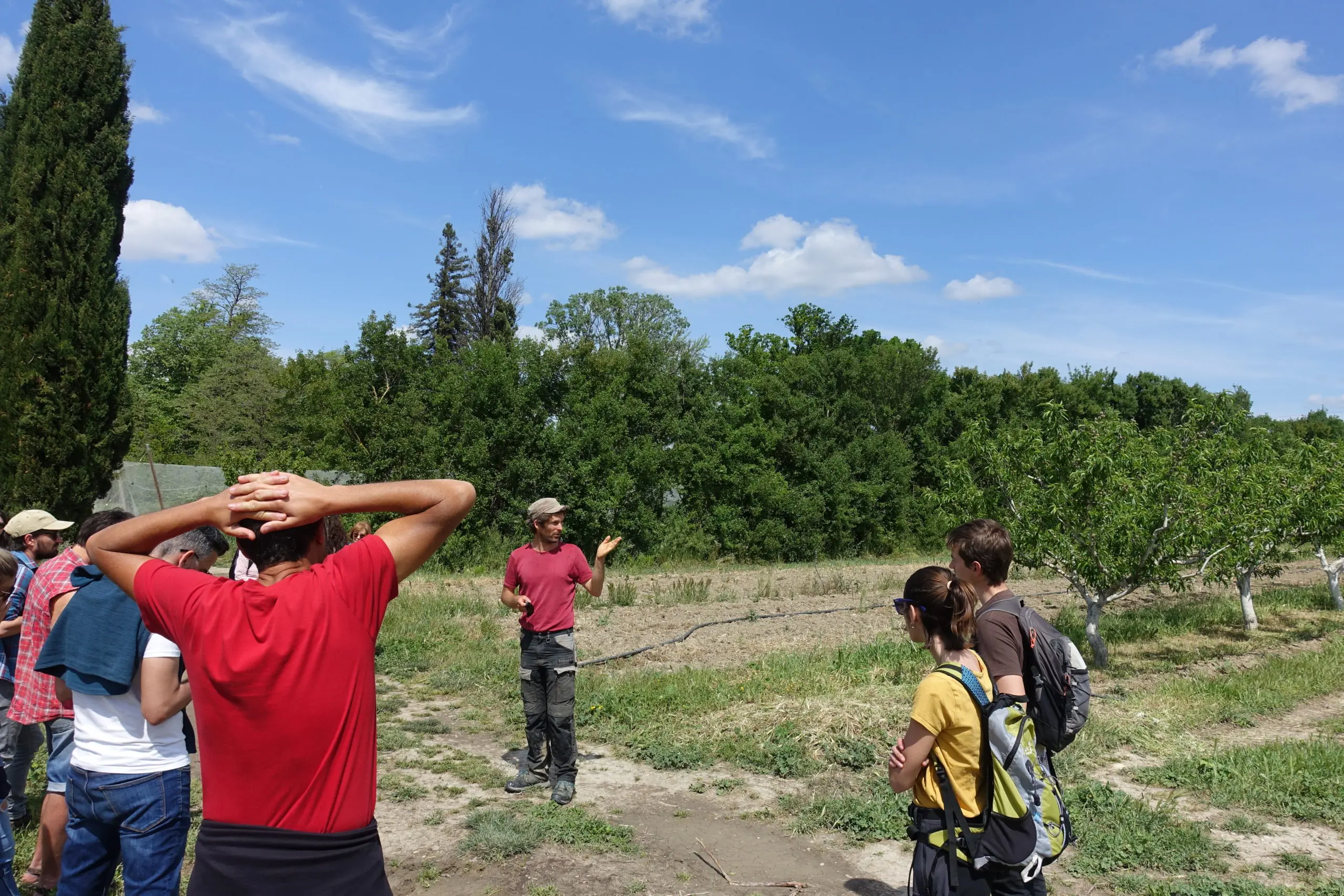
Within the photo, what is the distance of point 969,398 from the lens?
34375 mm

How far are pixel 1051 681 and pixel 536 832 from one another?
3315 millimetres

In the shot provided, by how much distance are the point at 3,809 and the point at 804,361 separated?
2796 centimetres

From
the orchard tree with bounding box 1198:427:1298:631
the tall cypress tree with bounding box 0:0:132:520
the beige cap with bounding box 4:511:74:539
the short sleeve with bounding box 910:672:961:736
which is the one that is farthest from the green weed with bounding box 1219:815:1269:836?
the tall cypress tree with bounding box 0:0:132:520

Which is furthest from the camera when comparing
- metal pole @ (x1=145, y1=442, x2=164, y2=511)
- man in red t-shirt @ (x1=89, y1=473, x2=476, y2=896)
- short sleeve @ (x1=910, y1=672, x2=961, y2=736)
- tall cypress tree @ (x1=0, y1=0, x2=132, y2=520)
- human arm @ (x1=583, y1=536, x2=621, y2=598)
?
metal pole @ (x1=145, y1=442, x2=164, y2=511)

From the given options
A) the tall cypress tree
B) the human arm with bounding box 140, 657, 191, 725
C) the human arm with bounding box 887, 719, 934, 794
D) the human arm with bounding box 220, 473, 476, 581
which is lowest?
the human arm with bounding box 887, 719, 934, 794

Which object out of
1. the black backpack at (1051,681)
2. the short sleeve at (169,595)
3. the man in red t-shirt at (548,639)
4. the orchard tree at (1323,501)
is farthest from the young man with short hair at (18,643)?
the orchard tree at (1323,501)

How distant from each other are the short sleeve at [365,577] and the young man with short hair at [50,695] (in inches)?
88.0

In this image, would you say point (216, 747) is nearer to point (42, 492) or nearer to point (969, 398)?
point (42, 492)

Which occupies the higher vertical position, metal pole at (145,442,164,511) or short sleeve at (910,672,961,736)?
metal pole at (145,442,164,511)

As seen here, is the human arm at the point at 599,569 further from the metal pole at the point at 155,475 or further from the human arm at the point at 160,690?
the metal pole at the point at 155,475

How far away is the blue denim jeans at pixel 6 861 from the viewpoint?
3.39m

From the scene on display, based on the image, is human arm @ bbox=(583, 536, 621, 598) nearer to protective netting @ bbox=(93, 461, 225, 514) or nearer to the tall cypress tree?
the tall cypress tree

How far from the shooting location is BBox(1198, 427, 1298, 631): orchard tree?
10.5 m

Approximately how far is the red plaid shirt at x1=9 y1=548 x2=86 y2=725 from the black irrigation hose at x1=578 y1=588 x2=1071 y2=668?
20.9 feet
